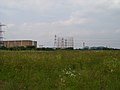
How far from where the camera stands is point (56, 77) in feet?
34.7

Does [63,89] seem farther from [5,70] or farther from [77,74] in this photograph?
[5,70]

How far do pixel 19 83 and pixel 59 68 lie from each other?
2764mm

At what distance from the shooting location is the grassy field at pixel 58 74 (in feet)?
30.6

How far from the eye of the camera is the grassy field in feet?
30.6

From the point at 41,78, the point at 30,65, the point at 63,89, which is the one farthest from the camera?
the point at 30,65

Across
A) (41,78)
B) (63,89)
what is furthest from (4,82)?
(63,89)

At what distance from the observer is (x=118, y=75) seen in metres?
10.7

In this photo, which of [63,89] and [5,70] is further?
[5,70]

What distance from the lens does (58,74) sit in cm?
1094

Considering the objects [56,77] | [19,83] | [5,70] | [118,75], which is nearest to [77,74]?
[56,77]

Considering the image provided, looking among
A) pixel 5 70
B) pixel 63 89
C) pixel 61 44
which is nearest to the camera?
pixel 63 89

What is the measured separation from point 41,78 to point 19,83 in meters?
1.03

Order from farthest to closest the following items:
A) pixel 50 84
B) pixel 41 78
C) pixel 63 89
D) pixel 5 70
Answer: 1. pixel 5 70
2. pixel 41 78
3. pixel 50 84
4. pixel 63 89

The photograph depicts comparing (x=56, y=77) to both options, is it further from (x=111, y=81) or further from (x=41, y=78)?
(x=111, y=81)
